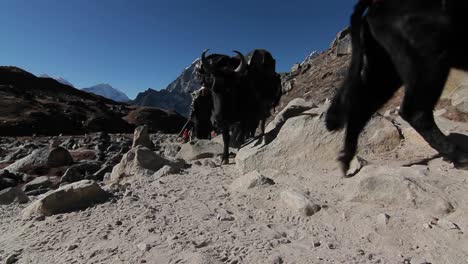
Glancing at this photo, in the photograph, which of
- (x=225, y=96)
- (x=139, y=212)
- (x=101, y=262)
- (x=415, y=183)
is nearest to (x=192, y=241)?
(x=101, y=262)

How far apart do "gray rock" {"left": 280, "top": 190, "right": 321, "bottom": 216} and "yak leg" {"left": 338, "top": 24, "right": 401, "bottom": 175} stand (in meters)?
0.66

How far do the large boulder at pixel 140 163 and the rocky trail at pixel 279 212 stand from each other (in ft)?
1.60

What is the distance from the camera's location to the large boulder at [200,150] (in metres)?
7.56

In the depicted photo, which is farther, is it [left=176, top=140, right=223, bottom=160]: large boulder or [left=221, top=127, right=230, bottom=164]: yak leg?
[left=176, top=140, right=223, bottom=160]: large boulder

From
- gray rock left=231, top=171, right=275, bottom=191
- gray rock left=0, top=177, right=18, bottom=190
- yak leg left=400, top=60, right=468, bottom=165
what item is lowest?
gray rock left=0, top=177, right=18, bottom=190

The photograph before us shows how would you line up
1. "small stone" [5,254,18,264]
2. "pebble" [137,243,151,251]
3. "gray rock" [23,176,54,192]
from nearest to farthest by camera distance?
"pebble" [137,243,151,251]
"small stone" [5,254,18,264]
"gray rock" [23,176,54,192]

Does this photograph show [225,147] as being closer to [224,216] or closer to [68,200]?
[68,200]

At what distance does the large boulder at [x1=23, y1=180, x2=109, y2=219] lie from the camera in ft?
14.0

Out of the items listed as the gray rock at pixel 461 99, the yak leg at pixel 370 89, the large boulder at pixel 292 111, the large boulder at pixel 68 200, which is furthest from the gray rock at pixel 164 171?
the gray rock at pixel 461 99

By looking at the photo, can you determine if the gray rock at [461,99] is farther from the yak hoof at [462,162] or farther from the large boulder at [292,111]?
the large boulder at [292,111]

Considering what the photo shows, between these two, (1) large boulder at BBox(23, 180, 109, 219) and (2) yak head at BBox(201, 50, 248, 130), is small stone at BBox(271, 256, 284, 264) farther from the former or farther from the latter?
(2) yak head at BBox(201, 50, 248, 130)

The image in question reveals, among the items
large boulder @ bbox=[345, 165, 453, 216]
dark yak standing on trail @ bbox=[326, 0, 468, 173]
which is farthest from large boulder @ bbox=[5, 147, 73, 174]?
dark yak standing on trail @ bbox=[326, 0, 468, 173]

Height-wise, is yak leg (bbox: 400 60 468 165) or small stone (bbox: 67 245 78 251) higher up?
yak leg (bbox: 400 60 468 165)

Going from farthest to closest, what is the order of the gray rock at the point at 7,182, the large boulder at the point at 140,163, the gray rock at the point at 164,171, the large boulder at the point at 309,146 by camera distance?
the gray rock at the point at 7,182
the large boulder at the point at 140,163
the gray rock at the point at 164,171
the large boulder at the point at 309,146
